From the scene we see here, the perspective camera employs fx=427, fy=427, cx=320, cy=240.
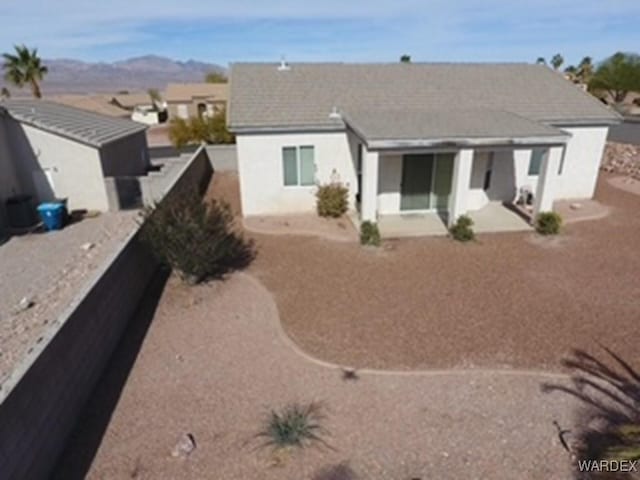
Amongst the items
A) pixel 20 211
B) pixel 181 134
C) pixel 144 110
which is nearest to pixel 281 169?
pixel 20 211

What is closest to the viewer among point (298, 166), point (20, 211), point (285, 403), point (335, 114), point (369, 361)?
point (285, 403)

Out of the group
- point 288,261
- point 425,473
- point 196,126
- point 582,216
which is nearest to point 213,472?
point 425,473

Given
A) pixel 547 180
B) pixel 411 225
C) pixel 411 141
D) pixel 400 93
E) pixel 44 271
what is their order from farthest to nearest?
pixel 400 93 < pixel 411 225 < pixel 547 180 < pixel 411 141 < pixel 44 271

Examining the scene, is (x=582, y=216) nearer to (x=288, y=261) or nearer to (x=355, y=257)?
(x=355, y=257)

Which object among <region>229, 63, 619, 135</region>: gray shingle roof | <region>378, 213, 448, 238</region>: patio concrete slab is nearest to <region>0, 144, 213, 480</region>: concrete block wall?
<region>378, 213, 448, 238</region>: patio concrete slab

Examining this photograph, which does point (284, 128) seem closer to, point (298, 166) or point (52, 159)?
point (298, 166)

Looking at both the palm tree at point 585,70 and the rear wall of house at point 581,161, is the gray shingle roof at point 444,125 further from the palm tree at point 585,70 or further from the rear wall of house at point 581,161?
the palm tree at point 585,70

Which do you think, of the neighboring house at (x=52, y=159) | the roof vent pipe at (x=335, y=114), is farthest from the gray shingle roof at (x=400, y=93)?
the neighboring house at (x=52, y=159)
